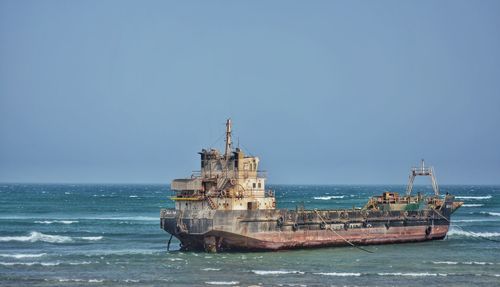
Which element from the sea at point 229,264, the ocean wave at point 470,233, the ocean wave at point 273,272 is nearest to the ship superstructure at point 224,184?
the sea at point 229,264

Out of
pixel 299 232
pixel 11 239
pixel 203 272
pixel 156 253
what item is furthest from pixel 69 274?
pixel 11 239

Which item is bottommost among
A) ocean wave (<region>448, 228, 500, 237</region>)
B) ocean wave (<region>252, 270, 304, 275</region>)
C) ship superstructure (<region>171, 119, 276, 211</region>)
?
ocean wave (<region>252, 270, 304, 275</region>)

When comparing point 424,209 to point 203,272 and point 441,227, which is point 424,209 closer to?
point 441,227

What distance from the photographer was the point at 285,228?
61.2m

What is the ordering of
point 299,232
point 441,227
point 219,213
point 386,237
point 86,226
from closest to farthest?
point 219,213 < point 299,232 < point 386,237 < point 441,227 < point 86,226

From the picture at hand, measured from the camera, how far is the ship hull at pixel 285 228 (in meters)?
58.2

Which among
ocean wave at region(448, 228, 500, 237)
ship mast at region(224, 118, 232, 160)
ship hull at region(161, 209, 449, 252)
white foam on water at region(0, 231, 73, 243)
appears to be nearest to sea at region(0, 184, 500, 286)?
white foam on water at region(0, 231, 73, 243)

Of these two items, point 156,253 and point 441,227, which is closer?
point 156,253

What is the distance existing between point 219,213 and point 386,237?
17029 mm

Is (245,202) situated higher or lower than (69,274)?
higher

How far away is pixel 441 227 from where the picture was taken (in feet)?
243

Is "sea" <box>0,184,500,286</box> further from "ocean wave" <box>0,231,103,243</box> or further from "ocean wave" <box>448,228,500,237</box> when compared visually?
"ocean wave" <box>448,228,500,237</box>

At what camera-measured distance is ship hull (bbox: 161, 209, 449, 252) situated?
2291 inches

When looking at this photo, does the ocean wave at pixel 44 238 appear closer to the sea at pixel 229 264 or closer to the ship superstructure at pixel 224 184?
the sea at pixel 229 264
